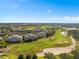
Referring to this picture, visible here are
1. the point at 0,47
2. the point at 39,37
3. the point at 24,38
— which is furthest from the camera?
the point at 39,37

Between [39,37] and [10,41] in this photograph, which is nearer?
[10,41]

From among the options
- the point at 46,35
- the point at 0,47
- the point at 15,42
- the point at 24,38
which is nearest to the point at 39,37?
the point at 46,35

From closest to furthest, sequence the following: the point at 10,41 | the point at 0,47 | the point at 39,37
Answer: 1. the point at 0,47
2. the point at 10,41
3. the point at 39,37

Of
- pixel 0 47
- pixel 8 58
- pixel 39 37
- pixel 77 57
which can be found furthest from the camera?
pixel 39 37

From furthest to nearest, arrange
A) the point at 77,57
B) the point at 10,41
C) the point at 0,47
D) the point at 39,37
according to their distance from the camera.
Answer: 1. the point at 39,37
2. the point at 10,41
3. the point at 0,47
4. the point at 77,57

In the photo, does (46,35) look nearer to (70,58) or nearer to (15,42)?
(15,42)

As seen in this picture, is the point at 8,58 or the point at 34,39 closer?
the point at 8,58

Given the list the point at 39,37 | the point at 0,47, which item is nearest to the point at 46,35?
the point at 39,37

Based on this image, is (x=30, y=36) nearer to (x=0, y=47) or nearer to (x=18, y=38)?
(x=18, y=38)
